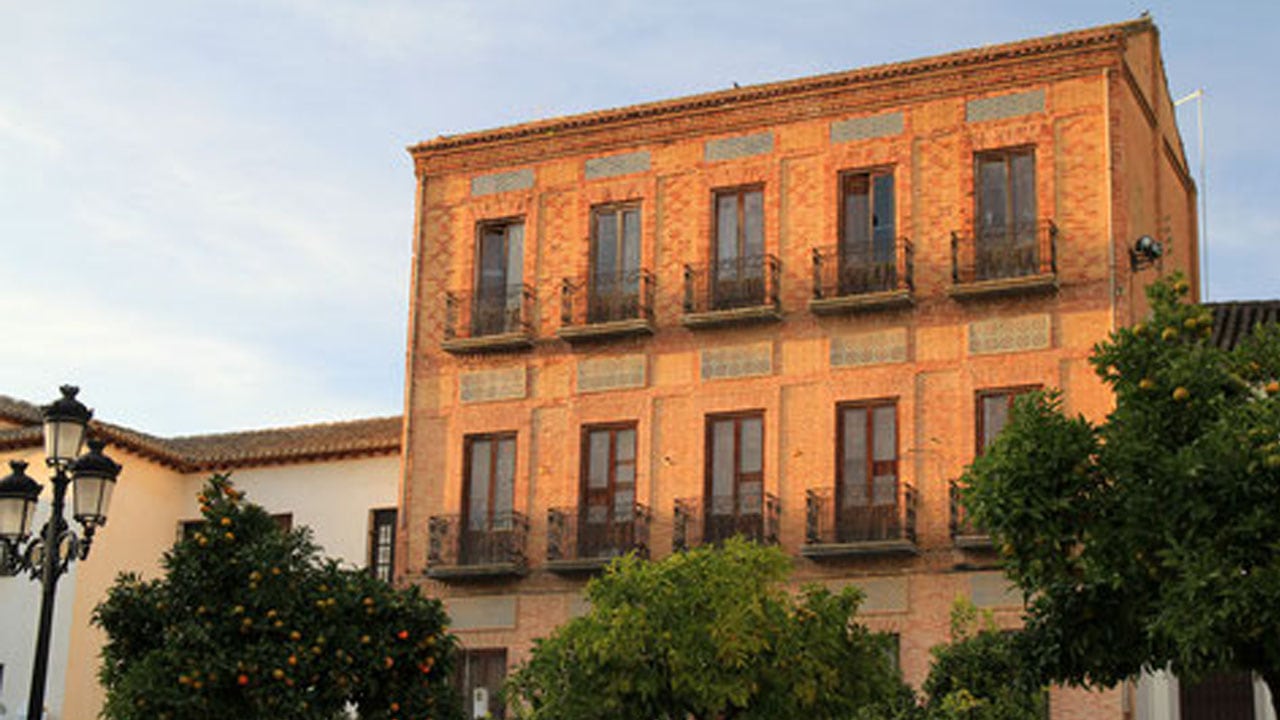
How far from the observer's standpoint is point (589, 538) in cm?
2708

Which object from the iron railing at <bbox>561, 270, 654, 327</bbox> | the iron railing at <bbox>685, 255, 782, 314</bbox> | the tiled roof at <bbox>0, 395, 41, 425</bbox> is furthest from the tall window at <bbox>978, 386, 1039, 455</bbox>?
the tiled roof at <bbox>0, 395, 41, 425</bbox>

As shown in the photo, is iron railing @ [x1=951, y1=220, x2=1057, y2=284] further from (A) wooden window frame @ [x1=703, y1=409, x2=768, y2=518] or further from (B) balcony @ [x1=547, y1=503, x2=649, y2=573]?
(B) balcony @ [x1=547, y1=503, x2=649, y2=573]

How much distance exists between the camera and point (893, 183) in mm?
26578

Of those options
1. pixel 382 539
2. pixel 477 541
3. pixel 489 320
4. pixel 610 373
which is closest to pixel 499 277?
pixel 489 320

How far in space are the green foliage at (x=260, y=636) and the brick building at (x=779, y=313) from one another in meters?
8.58

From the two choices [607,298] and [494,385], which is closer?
[607,298]

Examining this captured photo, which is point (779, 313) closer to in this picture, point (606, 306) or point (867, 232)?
point (867, 232)

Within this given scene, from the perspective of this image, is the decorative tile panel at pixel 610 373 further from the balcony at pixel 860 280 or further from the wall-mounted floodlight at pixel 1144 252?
the wall-mounted floodlight at pixel 1144 252

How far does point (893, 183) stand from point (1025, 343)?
3.07 metres

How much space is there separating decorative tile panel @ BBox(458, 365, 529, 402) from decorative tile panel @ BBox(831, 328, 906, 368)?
4.81 m

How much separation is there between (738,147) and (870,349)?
12.3ft

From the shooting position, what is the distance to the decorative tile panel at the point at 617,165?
92.9ft

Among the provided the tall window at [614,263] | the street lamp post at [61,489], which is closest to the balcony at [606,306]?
the tall window at [614,263]

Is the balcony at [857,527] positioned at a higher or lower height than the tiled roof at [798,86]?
Answer: lower
